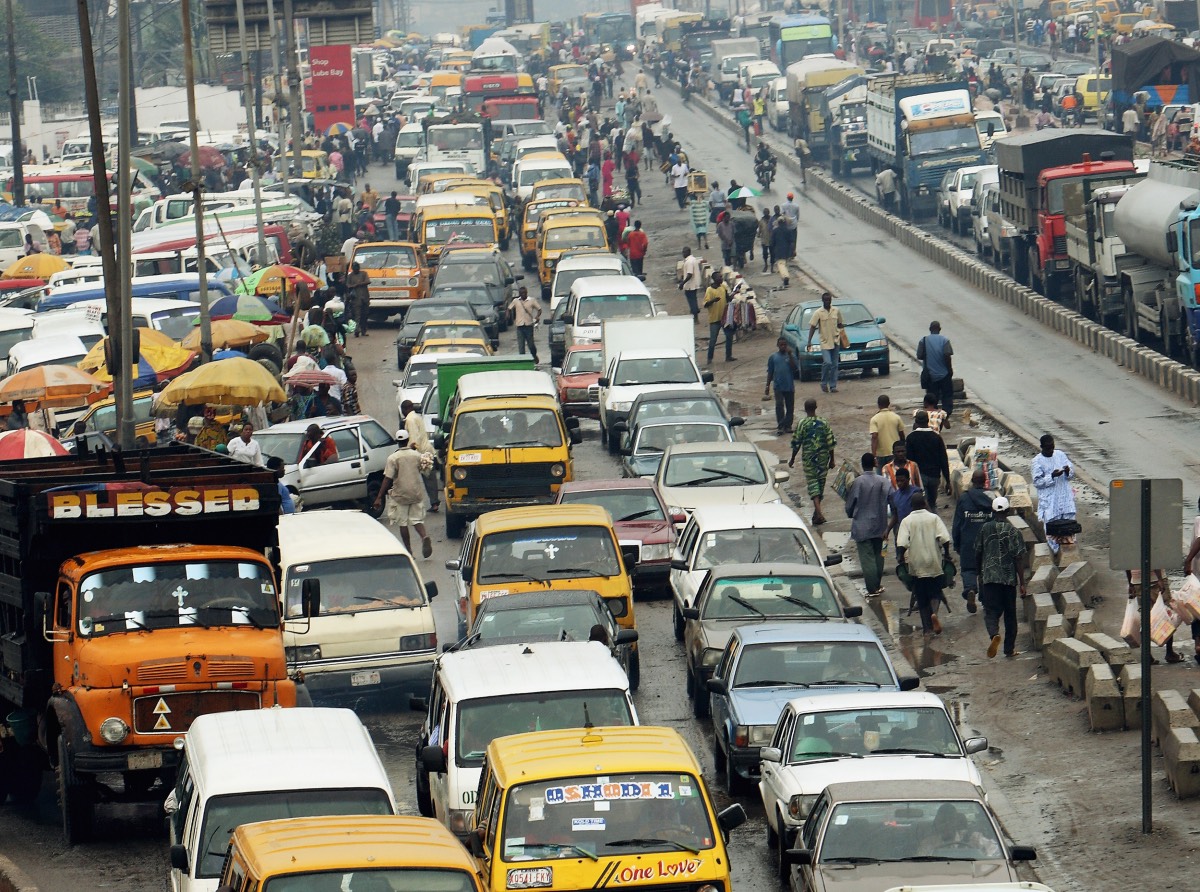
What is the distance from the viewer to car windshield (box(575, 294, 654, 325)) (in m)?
37.7

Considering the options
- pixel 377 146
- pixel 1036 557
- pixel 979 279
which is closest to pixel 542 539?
pixel 1036 557

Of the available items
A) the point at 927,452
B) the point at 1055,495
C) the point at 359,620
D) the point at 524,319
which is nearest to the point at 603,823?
the point at 359,620

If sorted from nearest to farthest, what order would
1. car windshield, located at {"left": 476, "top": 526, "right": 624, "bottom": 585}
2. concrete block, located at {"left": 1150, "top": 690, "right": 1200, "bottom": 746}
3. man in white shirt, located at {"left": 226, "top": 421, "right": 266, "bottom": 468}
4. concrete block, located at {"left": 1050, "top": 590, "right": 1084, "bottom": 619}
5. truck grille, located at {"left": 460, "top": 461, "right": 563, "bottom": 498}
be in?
concrete block, located at {"left": 1150, "top": 690, "right": 1200, "bottom": 746} → concrete block, located at {"left": 1050, "top": 590, "right": 1084, "bottom": 619} → car windshield, located at {"left": 476, "top": 526, "right": 624, "bottom": 585} → man in white shirt, located at {"left": 226, "top": 421, "right": 266, "bottom": 468} → truck grille, located at {"left": 460, "top": 461, "right": 563, "bottom": 498}

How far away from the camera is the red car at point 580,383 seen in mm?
33469

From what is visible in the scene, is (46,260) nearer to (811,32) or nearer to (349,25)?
(349,25)

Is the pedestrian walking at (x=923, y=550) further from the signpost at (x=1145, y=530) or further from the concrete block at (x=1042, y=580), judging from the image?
the signpost at (x=1145, y=530)

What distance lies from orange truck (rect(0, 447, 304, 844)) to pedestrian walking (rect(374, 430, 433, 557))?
27.3 feet

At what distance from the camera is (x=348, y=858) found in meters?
10.3

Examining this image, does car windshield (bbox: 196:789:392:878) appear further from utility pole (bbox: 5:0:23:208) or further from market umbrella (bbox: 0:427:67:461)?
utility pole (bbox: 5:0:23:208)

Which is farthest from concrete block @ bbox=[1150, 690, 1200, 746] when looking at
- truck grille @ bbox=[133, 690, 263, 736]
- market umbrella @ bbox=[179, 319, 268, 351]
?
market umbrella @ bbox=[179, 319, 268, 351]

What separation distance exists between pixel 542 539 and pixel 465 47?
13624 cm

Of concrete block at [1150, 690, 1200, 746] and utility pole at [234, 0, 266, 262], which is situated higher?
utility pole at [234, 0, 266, 262]

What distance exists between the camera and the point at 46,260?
51562 millimetres

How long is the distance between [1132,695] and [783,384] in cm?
1400
